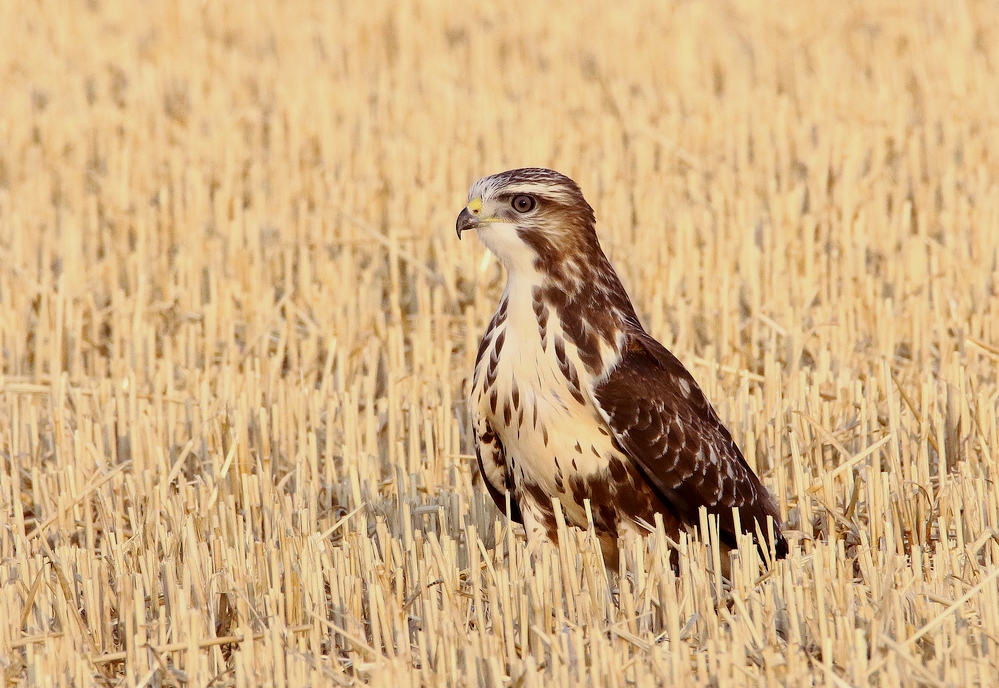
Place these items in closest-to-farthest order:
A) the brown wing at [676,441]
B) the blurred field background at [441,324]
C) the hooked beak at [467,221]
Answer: the blurred field background at [441,324] < the brown wing at [676,441] < the hooked beak at [467,221]

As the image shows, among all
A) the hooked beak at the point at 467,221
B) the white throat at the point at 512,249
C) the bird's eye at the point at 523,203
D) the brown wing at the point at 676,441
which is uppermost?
the bird's eye at the point at 523,203

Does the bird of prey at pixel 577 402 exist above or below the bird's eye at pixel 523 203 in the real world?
below

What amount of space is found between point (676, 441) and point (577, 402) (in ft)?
1.24

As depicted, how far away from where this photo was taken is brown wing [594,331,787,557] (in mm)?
5176

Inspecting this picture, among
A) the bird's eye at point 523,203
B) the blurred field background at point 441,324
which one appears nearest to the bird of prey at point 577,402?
the bird's eye at point 523,203

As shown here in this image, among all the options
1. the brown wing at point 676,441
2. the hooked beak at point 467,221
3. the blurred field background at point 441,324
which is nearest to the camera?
the blurred field background at point 441,324

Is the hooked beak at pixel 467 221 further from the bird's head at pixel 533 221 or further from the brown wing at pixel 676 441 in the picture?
the brown wing at pixel 676 441

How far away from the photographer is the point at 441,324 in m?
7.98

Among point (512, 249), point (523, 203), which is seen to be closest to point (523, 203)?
point (523, 203)

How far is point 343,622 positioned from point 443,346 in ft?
10.0

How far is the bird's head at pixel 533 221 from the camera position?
17.6 ft

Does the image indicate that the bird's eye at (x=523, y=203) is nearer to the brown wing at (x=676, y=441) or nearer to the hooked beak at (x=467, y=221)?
the hooked beak at (x=467, y=221)

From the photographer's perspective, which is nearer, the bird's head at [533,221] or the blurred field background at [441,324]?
the blurred field background at [441,324]

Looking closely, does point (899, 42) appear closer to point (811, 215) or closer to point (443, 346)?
point (811, 215)
